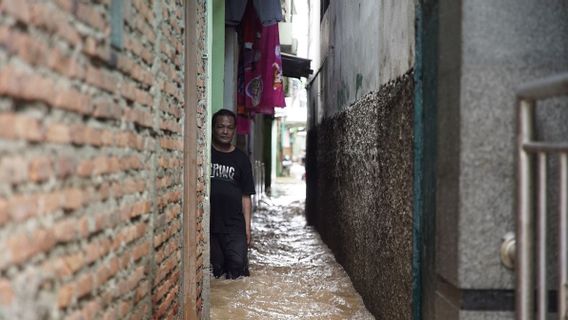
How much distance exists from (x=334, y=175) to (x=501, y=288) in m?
5.23

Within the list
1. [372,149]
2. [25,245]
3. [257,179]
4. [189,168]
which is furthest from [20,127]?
[257,179]

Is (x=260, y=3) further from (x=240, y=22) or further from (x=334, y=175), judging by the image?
(x=334, y=175)

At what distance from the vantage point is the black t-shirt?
20.1 feet

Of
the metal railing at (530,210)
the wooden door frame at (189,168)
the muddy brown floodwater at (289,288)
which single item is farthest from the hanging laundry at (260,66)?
the metal railing at (530,210)

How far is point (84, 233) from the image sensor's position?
6.55 feet

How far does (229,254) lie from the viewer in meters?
6.25

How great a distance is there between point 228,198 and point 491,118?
3.79m

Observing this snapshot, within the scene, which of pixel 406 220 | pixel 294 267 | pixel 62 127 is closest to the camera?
pixel 62 127

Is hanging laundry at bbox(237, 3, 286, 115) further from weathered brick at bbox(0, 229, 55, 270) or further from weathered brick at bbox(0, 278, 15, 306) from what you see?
weathered brick at bbox(0, 278, 15, 306)

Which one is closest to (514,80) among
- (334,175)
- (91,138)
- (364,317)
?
(91,138)

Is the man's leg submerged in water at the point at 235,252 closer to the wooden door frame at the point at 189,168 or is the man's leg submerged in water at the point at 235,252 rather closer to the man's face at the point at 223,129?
the man's face at the point at 223,129

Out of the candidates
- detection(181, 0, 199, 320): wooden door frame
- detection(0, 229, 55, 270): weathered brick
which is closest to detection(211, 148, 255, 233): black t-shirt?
detection(181, 0, 199, 320): wooden door frame

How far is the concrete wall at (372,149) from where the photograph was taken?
149 inches

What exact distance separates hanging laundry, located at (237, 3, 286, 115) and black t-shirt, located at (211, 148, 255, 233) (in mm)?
1857
